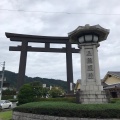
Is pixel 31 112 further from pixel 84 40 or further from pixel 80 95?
pixel 84 40

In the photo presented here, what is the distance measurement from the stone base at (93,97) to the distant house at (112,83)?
14703mm

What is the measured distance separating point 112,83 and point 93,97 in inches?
829

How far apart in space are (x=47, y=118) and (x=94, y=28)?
705 cm

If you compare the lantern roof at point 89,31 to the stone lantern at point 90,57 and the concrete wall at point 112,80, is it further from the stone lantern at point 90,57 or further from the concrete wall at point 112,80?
the concrete wall at point 112,80

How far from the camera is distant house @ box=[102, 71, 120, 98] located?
87.6ft

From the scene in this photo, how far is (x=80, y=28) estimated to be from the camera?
→ 13.1 metres

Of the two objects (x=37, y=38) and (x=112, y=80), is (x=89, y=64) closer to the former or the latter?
(x=37, y=38)

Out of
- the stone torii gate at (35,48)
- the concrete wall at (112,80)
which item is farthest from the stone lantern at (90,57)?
the concrete wall at (112,80)

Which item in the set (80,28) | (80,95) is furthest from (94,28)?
(80,95)

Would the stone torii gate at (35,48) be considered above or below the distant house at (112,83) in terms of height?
above

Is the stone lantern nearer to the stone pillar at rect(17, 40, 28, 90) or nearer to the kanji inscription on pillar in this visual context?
the kanji inscription on pillar

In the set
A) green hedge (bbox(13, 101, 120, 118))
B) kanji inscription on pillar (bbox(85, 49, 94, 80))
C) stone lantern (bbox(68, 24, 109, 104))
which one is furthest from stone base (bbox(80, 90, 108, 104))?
green hedge (bbox(13, 101, 120, 118))

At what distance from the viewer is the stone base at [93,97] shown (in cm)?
1170

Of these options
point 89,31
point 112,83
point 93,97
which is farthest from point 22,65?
point 93,97
